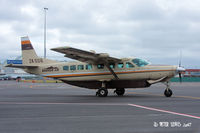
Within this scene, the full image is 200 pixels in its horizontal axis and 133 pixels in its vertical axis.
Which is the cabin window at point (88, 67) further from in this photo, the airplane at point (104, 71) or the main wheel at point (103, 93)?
the main wheel at point (103, 93)

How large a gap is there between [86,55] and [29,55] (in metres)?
6.93

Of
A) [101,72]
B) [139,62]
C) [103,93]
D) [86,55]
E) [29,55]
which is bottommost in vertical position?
[103,93]

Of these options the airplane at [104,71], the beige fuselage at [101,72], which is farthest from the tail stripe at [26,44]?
the beige fuselage at [101,72]

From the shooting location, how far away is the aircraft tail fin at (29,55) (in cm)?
2270

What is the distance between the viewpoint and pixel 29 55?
22.9m

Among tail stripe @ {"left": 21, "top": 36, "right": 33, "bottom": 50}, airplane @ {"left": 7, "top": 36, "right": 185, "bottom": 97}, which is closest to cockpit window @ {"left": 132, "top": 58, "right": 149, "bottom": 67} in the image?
airplane @ {"left": 7, "top": 36, "right": 185, "bottom": 97}

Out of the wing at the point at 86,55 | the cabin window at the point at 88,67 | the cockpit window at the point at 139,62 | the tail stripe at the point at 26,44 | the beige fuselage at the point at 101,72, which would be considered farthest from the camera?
the tail stripe at the point at 26,44

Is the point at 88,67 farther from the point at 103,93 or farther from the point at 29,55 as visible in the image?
the point at 29,55

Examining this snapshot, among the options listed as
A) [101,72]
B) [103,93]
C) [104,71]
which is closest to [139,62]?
[104,71]

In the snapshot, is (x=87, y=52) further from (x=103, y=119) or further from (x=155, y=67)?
(x=103, y=119)

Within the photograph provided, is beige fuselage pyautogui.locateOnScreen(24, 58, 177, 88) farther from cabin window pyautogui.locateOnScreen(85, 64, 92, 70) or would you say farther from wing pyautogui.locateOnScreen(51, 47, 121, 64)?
wing pyautogui.locateOnScreen(51, 47, 121, 64)

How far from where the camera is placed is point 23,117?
9.54 m

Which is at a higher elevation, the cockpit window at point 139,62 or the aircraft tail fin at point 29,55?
the aircraft tail fin at point 29,55

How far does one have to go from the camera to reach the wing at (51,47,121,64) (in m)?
17.6
